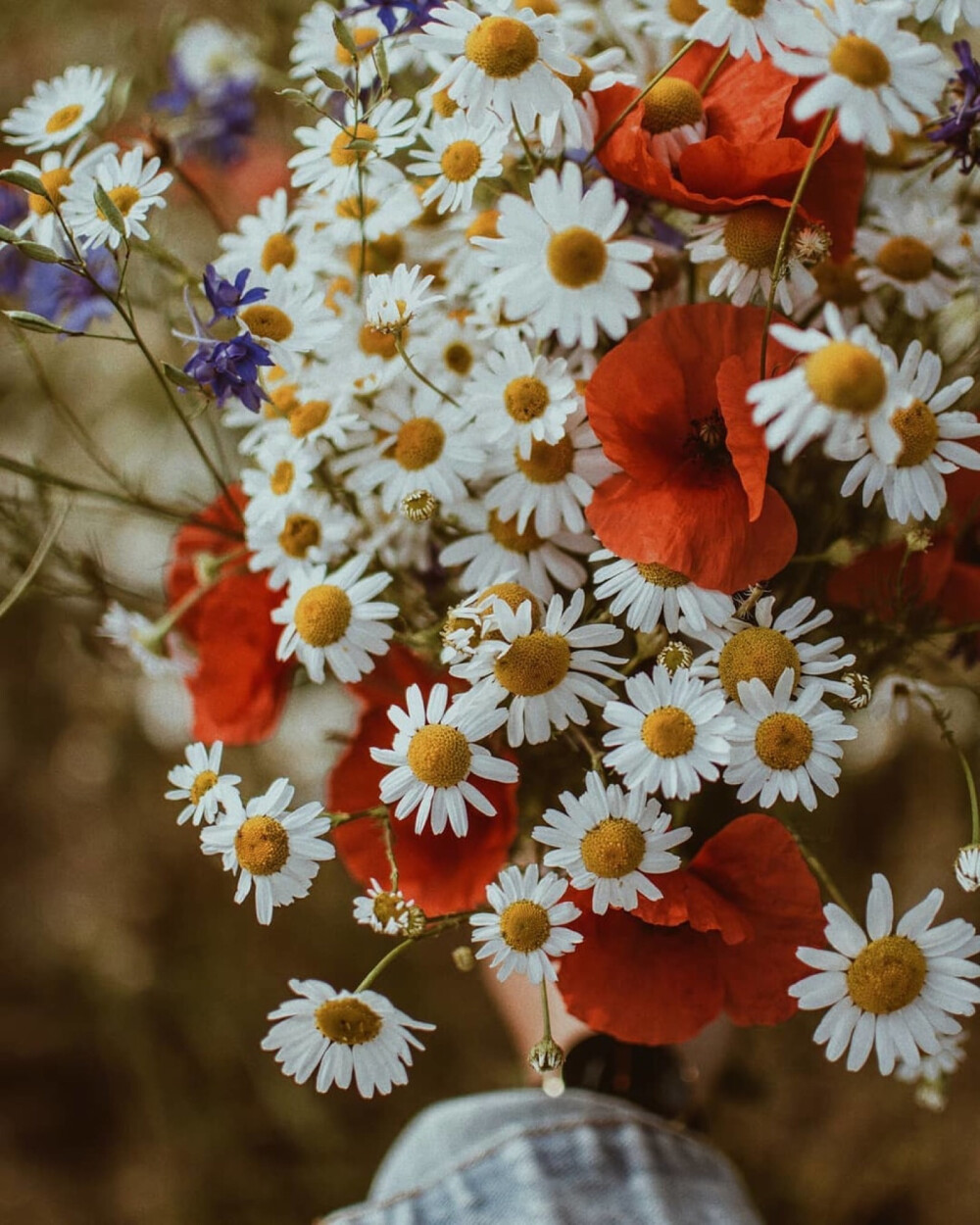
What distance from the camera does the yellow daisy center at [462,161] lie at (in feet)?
1.19

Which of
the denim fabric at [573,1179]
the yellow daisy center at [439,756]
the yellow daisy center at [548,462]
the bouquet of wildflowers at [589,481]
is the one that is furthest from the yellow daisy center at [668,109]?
the denim fabric at [573,1179]

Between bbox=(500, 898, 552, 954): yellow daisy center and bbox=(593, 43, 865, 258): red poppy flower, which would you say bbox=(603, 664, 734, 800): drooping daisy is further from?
bbox=(593, 43, 865, 258): red poppy flower

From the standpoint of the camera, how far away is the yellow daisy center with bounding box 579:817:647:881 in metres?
0.33

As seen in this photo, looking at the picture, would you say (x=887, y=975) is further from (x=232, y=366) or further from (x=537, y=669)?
(x=232, y=366)

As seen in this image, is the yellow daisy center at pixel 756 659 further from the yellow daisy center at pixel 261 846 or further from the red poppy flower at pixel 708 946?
the yellow daisy center at pixel 261 846

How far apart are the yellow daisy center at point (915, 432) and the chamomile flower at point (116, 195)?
9.8 inches

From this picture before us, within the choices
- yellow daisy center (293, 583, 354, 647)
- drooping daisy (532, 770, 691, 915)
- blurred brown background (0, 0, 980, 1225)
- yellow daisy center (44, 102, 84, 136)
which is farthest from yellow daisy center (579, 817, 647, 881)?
blurred brown background (0, 0, 980, 1225)

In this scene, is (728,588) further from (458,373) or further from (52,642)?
(52,642)

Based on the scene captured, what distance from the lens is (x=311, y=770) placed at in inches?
37.4

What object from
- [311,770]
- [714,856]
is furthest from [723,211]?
[311,770]

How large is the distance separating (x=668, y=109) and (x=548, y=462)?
0.12m

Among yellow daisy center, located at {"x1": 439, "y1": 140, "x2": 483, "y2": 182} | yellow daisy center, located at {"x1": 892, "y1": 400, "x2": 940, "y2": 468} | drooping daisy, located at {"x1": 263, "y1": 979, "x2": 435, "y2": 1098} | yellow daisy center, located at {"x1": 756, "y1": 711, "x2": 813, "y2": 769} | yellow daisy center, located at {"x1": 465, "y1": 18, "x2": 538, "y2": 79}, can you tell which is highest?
yellow daisy center, located at {"x1": 465, "y1": 18, "x2": 538, "y2": 79}

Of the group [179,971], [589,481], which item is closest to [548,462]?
[589,481]

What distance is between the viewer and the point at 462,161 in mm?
363
